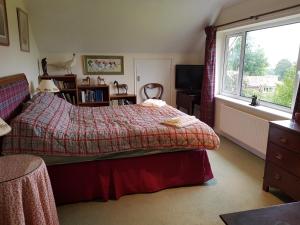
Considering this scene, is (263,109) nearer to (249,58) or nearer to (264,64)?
(264,64)

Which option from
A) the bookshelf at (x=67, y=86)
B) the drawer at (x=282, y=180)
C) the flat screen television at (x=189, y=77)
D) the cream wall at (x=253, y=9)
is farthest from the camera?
the flat screen television at (x=189, y=77)

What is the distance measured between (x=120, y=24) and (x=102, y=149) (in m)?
2.67

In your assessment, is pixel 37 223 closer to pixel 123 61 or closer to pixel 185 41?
pixel 123 61

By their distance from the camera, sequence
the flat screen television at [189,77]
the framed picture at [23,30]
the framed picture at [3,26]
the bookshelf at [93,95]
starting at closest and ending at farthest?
the framed picture at [3,26], the framed picture at [23,30], the bookshelf at [93,95], the flat screen television at [189,77]

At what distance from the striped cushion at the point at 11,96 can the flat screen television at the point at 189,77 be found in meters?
2.96

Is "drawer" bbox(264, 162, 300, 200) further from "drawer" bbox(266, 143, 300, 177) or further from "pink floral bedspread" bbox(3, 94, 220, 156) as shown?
"pink floral bedspread" bbox(3, 94, 220, 156)

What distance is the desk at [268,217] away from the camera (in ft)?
3.38

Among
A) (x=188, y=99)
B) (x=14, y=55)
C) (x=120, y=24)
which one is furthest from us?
(x=188, y=99)

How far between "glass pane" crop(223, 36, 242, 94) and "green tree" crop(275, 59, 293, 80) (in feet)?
2.68

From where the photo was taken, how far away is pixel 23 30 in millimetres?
3268

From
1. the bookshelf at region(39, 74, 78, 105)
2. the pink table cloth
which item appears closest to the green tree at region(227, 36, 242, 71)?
the bookshelf at region(39, 74, 78, 105)

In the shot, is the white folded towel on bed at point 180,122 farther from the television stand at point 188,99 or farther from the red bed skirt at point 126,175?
the television stand at point 188,99

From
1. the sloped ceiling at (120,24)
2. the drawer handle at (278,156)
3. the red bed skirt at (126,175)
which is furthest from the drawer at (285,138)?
the sloped ceiling at (120,24)

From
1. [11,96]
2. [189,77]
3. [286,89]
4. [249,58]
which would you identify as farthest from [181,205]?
[189,77]
